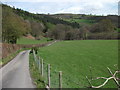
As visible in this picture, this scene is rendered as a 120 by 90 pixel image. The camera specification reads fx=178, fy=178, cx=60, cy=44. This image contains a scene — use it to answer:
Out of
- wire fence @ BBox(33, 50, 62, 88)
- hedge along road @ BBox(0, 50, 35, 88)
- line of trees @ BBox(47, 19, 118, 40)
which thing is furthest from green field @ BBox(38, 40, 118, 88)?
line of trees @ BBox(47, 19, 118, 40)

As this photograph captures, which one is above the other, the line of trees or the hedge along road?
the line of trees

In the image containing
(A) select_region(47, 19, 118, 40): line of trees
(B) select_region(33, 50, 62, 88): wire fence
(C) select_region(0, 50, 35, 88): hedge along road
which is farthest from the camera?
(A) select_region(47, 19, 118, 40): line of trees

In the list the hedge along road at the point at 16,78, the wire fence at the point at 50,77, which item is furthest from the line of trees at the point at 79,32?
the wire fence at the point at 50,77

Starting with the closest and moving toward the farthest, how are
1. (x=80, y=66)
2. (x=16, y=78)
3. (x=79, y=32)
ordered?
(x=16, y=78) → (x=80, y=66) → (x=79, y=32)

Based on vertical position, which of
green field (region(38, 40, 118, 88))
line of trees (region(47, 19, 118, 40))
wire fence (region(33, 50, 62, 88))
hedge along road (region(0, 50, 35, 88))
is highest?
line of trees (region(47, 19, 118, 40))

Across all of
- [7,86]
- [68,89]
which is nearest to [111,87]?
[68,89]

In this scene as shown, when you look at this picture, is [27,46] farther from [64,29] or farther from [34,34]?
[64,29]

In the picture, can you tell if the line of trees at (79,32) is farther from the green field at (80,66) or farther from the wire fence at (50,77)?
the wire fence at (50,77)

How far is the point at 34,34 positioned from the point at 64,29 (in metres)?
37.7

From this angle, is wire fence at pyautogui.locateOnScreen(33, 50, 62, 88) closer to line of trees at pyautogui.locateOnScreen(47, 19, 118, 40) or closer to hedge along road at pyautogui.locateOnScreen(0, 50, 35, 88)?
hedge along road at pyautogui.locateOnScreen(0, 50, 35, 88)

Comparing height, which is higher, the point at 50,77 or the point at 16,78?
the point at 50,77

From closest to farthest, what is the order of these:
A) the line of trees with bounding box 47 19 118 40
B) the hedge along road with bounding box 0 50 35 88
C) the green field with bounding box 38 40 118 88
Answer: the hedge along road with bounding box 0 50 35 88 → the green field with bounding box 38 40 118 88 → the line of trees with bounding box 47 19 118 40

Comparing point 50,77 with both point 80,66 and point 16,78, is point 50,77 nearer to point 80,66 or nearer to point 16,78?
point 16,78

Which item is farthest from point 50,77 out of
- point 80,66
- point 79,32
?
point 79,32
